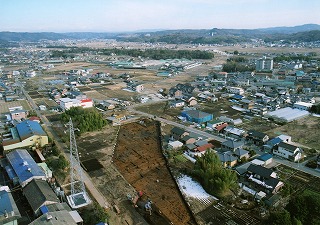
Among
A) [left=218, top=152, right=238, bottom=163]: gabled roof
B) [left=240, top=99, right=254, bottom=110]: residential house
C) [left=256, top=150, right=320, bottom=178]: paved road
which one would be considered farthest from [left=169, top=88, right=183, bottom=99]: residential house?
[left=256, top=150, right=320, bottom=178]: paved road

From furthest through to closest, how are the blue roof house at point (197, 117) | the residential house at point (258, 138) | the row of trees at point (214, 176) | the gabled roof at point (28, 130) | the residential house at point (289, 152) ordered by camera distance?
1. the blue roof house at point (197, 117)
2. the residential house at point (258, 138)
3. the gabled roof at point (28, 130)
4. the residential house at point (289, 152)
5. the row of trees at point (214, 176)

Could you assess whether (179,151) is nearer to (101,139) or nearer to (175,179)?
(175,179)

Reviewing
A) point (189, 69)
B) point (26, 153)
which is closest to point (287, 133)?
point (26, 153)

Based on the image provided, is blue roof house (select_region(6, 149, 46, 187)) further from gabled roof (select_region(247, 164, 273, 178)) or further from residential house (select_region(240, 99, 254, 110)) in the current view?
residential house (select_region(240, 99, 254, 110))

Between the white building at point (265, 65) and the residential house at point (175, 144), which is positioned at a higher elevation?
the white building at point (265, 65)

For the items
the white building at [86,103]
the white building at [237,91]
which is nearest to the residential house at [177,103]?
the white building at [237,91]

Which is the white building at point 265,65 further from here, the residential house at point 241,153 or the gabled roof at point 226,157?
the gabled roof at point 226,157

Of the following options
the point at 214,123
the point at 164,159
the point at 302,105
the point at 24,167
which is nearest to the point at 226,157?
the point at 164,159

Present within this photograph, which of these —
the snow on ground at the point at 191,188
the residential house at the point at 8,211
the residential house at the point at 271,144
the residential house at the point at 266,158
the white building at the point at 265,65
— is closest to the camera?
A: the residential house at the point at 8,211
